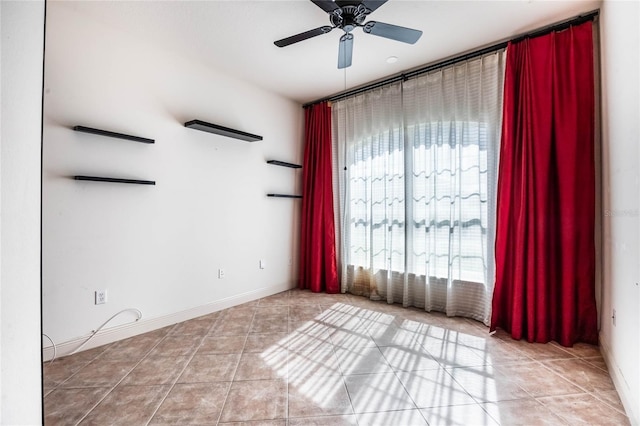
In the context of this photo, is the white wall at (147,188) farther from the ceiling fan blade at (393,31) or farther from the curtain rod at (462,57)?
the ceiling fan blade at (393,31)

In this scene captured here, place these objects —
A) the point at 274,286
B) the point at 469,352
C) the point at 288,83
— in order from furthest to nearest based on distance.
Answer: the point at 274,286 → the point at 288,83 → the point at 469,352

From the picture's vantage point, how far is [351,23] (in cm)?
200

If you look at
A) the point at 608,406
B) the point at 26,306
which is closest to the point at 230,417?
the point at 26,306

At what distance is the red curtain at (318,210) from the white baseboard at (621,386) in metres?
2.66

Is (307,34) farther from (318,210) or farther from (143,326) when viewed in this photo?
(143,326)

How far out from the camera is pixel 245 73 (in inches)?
132

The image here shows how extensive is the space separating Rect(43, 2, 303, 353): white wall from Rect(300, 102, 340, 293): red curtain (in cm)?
51

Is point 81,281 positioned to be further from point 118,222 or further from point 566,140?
point 566,140

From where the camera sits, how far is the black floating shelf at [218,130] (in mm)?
2863

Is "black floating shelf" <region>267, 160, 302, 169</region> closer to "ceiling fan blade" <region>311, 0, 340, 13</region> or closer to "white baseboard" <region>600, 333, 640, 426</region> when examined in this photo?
"ceiling fan blade" <region>311, 0, 340, 13</region>

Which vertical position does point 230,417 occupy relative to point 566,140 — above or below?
below

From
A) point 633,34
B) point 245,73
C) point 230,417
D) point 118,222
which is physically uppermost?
point 245,73

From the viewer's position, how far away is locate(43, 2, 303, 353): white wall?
2.22 m

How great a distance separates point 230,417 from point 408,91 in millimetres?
3519
